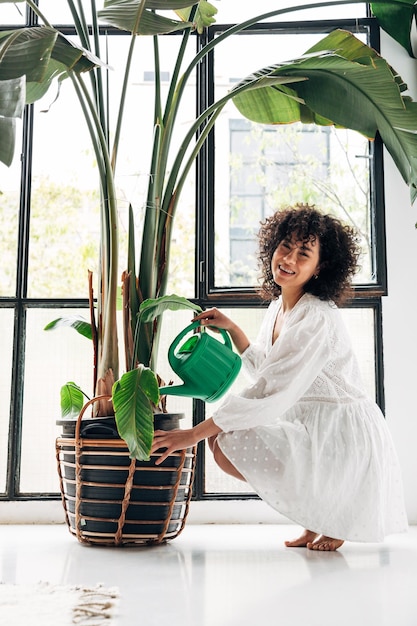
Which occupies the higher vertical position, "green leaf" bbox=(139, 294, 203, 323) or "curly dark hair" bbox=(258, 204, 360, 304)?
"curly dark hair" bbox=(258, 204, 360, 304)

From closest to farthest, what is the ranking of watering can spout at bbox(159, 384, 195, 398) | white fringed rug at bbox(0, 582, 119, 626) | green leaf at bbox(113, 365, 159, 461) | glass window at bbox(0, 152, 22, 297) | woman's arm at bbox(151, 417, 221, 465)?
white fringed rug at bbox(0, 582, 119, 626)
green leaf at bbox(113, 365, 159, 461)
woman's arm at bbox(151, 417, 221, 465)
watering can spout at bbox(159, 384, 195, 398)
glass window at bbox(0, 152, 22, 297)

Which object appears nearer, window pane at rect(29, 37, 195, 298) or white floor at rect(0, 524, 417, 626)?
white floor at rect(0, 524, 417, 626)

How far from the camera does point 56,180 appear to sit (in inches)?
104

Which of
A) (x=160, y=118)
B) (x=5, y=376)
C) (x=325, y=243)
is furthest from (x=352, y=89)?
(x=5, y=376)

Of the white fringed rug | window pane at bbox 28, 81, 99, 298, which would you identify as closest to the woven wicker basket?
the white fringed rug

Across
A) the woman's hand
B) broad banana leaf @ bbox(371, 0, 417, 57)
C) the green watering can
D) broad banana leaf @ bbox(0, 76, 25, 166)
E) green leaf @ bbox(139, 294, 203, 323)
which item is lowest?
the woman's hand

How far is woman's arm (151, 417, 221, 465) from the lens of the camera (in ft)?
5.93

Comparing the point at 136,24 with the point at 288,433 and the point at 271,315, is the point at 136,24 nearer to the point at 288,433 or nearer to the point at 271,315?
the point at 271,315

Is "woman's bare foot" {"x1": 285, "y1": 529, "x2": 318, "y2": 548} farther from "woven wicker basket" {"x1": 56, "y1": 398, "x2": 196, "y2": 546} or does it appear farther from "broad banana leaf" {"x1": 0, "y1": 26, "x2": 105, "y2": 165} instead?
"broad banana leaf" {"x1": 0, "y1": 26, "x2": 105, "y2": 165}

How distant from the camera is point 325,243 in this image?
2.11 m

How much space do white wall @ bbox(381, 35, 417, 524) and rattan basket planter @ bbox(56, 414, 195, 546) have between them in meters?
0.92

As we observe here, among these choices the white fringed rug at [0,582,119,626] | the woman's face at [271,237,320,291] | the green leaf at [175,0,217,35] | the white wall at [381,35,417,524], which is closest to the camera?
the white fringed rug at [0,582,119,626]

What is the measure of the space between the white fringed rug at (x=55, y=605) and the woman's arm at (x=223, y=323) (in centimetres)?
90

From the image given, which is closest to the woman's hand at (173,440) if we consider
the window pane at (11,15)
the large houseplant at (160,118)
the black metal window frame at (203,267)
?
the large houseplant at (160,118)
